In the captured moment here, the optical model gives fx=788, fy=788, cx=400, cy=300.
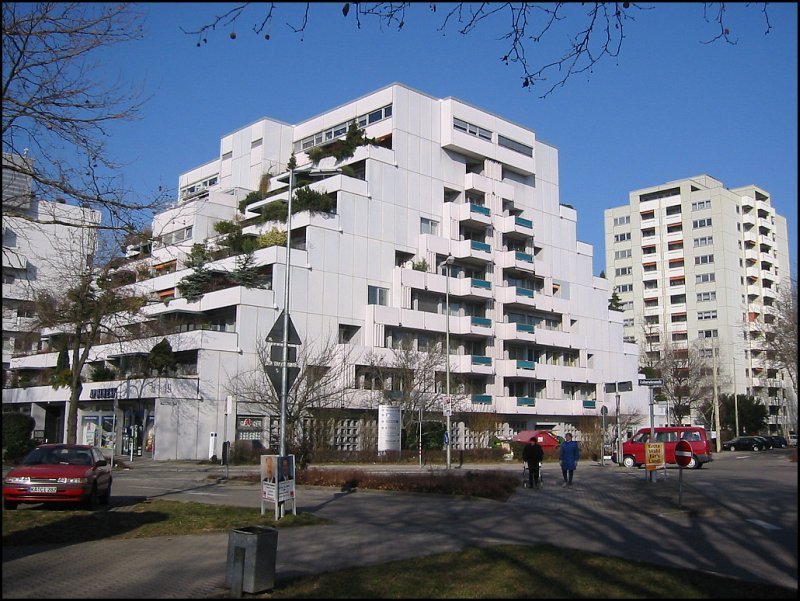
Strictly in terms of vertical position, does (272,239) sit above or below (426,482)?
above

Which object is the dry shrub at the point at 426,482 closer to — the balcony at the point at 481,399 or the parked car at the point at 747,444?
the balcony at the point at 481,399

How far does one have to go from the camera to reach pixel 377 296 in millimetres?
52938

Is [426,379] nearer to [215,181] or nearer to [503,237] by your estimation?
[503,237]

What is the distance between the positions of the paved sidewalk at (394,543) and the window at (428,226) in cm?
3870

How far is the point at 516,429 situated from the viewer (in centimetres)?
6159

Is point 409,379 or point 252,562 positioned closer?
point 252,562

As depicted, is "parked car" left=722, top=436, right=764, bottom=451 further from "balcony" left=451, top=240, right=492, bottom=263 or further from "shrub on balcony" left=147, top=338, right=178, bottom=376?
"shrub on balcony" left=147, top=338, right=178, bottom=376

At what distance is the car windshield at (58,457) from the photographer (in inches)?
696

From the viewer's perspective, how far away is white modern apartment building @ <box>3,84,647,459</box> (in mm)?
A: 45969

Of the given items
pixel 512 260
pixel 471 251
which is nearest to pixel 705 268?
pixel 512 260

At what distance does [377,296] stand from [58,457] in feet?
117

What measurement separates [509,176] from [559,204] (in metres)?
6.23

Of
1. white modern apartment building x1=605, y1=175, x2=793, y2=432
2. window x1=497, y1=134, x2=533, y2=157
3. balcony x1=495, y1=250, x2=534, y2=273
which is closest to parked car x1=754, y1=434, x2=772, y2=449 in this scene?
white modern apartment building x1=605, y1=175, x2=793, y2=432

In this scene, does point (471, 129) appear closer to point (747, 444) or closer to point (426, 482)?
point (747, 444)
